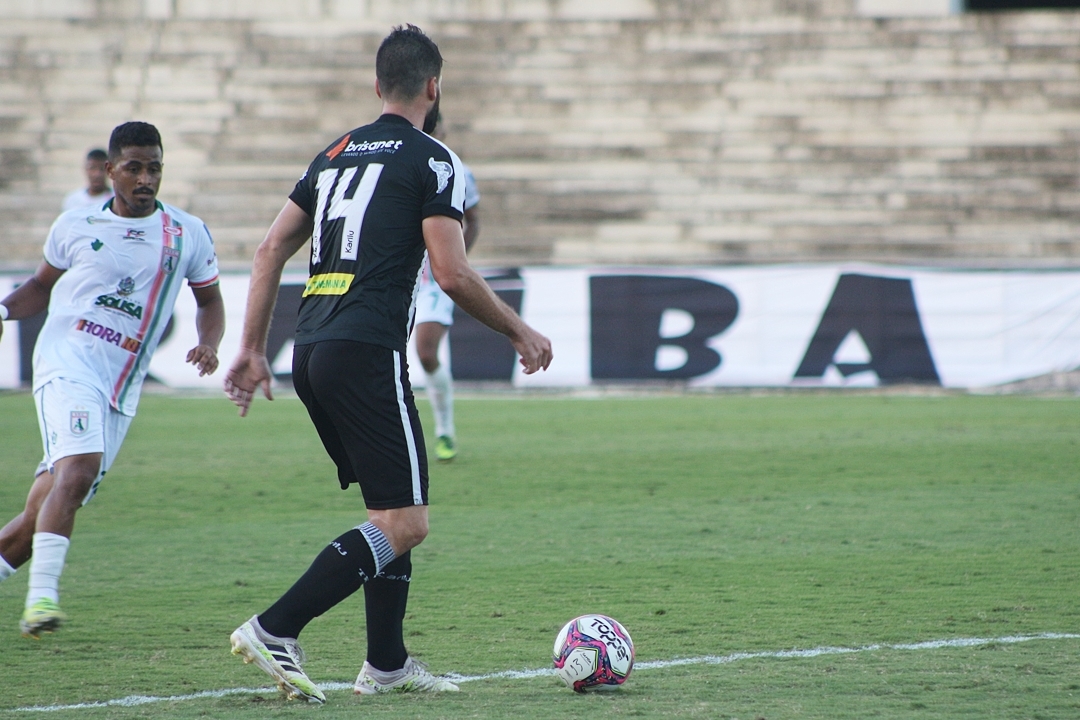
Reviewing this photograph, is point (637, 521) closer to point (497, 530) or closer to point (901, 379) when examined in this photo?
point (497, 530)

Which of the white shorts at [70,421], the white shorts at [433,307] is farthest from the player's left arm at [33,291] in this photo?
the white shorts at [433,307]

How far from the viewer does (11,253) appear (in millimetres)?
18359

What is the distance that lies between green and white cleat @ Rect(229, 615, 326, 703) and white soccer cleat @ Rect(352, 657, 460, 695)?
19 centimetres

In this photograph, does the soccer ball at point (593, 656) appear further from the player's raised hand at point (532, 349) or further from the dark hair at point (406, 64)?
the dark hair at point (406, 64)

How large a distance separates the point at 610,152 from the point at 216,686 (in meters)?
15.5

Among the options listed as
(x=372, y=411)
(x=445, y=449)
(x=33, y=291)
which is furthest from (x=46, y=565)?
(x=445, y=449)

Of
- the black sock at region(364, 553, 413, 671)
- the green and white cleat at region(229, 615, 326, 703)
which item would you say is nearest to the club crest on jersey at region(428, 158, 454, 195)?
the black sock at region(364, 553, 413, 671)

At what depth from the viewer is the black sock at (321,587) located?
3.68m

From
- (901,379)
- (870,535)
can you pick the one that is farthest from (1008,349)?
(870,535)

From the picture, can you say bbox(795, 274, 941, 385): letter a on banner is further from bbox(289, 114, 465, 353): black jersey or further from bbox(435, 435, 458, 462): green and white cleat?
bbox(289, 114, 465, 353): black jersey

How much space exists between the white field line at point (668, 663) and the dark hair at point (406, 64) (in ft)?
5.87

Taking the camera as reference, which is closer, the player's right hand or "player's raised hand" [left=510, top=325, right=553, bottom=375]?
"player's raised hand" [left=510, top=325, right=553, bottom=375]

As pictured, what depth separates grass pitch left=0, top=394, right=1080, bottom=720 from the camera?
3.85m

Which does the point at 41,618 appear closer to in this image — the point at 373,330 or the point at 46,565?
the point at 46,565
